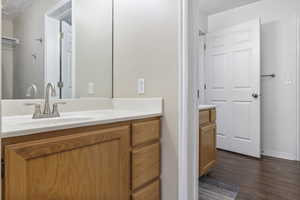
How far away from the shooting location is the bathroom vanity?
74 centimetres

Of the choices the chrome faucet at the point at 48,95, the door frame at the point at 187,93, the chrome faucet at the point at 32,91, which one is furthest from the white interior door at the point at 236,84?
the chrome faucet at the point at 32,91

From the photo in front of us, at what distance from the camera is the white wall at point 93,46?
5.34ft

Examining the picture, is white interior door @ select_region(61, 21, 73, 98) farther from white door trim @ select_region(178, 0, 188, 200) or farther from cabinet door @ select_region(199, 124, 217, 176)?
cabinet door @ select_region(199, 124, 217, 176)

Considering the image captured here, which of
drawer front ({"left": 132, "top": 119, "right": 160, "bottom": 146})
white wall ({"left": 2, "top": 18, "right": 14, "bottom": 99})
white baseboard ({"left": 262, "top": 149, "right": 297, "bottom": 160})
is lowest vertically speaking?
white baseboard ({"left": 262, "top": 149, "right": 297, "bottom": 160})

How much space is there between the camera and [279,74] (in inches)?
114

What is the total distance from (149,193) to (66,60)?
113cm

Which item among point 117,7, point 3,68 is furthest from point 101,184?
point 117,7

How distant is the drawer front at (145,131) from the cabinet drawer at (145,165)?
0.05m

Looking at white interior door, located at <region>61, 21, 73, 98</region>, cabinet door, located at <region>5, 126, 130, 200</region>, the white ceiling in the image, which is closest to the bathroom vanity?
cabinet door, located at <region>5, 126, 130, 200</region>

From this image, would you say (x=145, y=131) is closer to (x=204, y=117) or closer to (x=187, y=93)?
(x=187, y=93)

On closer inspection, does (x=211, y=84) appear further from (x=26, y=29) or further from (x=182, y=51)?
(x=26, y=29)

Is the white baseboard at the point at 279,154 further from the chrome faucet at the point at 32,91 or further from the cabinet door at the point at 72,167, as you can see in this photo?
the chrome faucet at the point at 32,91

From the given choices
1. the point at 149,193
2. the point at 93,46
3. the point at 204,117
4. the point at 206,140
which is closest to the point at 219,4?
the point at 204,117

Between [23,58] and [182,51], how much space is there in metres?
1.02
